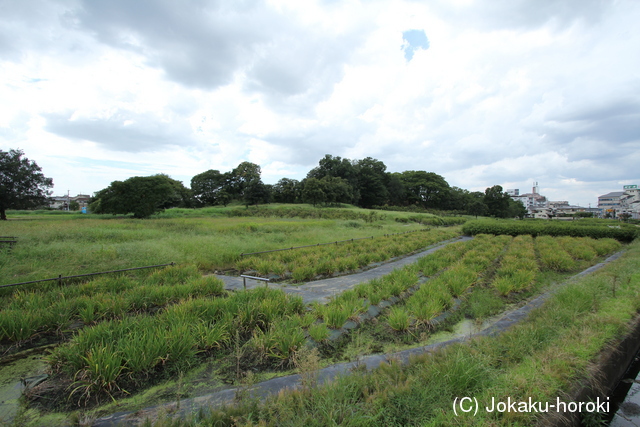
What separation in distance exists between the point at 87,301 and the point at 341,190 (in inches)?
1606

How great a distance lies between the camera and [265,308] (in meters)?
4.77

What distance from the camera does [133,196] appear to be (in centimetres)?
2338

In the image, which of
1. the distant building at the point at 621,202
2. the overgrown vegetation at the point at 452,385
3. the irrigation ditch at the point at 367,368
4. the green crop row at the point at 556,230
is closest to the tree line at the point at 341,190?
the distant building at the point at 621,202

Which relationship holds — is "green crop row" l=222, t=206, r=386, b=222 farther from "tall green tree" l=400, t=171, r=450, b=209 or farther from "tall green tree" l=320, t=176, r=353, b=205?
"tall green tree" l=400, t=171, r=450, b=209

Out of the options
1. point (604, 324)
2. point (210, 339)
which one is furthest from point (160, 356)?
point (604, 324)

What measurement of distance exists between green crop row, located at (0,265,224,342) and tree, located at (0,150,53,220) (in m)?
25.6

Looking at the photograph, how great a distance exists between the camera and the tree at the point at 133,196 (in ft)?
75.7

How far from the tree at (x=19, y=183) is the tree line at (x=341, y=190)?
10.2 metres

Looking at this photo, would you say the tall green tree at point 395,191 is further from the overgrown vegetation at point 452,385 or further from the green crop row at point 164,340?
the green crop row at point 164,340

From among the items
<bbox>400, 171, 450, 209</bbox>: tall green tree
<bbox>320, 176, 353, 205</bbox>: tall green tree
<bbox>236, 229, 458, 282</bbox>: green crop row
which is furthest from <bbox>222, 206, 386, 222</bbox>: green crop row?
<bbox>400, 171, 450, 209</bbox>: tall green tree

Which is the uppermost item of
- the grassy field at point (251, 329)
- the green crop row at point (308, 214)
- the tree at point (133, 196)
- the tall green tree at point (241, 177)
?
the tall green tree at point (241, 177)

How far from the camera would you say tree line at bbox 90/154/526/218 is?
43.9 metres

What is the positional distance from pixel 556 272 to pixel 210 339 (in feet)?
37.3

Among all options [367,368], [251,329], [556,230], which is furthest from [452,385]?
[556,230]
